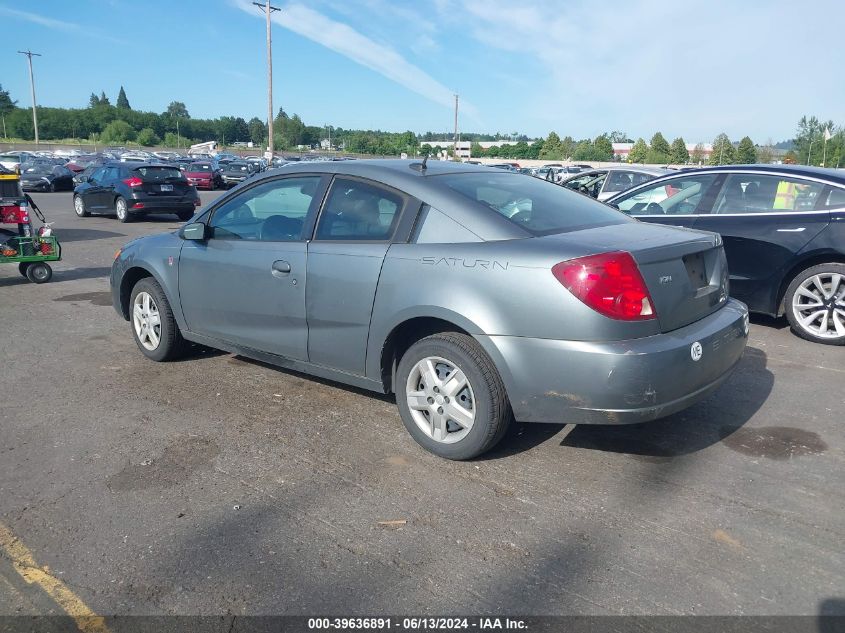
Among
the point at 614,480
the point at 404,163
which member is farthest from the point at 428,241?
the point at 614,480

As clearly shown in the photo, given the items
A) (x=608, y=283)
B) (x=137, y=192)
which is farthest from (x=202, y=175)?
(x=608, y=283)

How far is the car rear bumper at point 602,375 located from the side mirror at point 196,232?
2521 mm

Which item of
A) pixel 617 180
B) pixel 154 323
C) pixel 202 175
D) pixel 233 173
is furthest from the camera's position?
pixel 233 173

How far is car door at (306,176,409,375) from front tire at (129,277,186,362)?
5.35 ft

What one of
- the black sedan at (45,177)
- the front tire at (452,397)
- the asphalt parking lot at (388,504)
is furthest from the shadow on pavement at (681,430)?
the black sedan at (45,177)

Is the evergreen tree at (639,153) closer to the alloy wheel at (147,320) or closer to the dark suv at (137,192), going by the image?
the dark suv at (137,192)

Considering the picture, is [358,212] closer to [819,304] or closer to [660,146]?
[819,304]

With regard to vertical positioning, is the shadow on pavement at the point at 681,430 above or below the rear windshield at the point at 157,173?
below

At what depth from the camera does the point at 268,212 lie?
4.83 m

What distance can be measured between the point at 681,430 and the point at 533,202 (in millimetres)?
1693

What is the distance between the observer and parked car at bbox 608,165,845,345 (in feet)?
20.7

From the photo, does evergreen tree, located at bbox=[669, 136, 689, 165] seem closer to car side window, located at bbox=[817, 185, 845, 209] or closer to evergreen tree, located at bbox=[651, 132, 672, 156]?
evergreen tree, located at bbox=[651, 132, 672, 156]

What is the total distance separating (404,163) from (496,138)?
14642 cm

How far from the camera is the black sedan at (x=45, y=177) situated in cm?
3034
